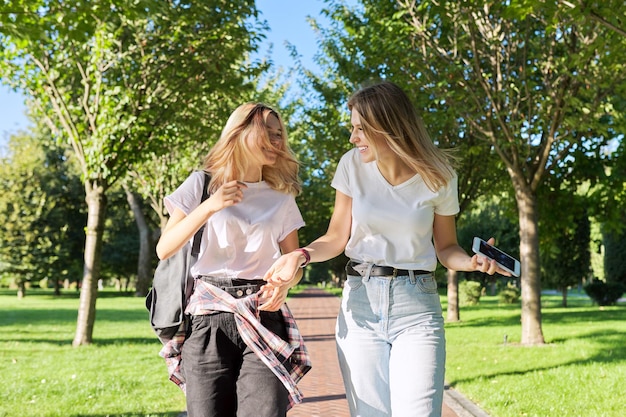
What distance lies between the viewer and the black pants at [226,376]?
3033 mm

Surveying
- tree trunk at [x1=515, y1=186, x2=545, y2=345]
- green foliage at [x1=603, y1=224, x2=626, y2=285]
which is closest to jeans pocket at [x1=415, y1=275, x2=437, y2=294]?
tree trunk at [x1=515, y1=186, x2=545, y2=345]

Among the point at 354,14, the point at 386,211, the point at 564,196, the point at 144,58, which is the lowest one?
the point at 386,211

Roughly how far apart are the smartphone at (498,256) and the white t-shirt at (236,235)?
34.2 inches

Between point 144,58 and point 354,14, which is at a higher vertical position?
point 354,14

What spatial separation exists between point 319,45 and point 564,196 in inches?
358

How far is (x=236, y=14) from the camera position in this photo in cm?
1368

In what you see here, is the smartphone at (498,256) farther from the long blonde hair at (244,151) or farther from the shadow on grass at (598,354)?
the shadow on grass at (598,354)

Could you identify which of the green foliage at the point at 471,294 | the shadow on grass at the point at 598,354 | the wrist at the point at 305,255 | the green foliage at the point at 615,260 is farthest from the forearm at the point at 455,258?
the green foliage at the point at 615,260

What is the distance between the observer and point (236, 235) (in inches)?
130

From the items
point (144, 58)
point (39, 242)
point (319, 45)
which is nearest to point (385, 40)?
point (144, 58)

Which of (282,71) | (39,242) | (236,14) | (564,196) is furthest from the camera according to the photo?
(39,242)

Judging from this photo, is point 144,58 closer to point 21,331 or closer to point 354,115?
point 21,331

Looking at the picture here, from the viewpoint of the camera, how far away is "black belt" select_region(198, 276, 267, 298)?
319cm

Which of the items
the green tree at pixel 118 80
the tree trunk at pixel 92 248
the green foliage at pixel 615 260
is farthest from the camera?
the green foliage at pixel 615 260
